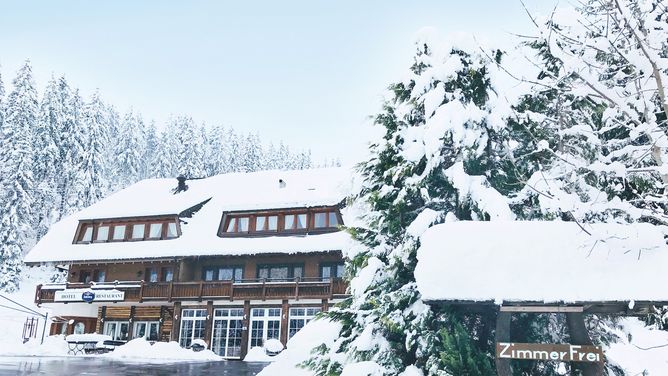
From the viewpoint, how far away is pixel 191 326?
31594mm

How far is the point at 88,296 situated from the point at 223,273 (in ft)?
25.8

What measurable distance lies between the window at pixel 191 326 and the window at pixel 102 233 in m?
7.70

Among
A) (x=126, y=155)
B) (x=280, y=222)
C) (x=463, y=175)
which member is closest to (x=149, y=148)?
(x=126, y=155)

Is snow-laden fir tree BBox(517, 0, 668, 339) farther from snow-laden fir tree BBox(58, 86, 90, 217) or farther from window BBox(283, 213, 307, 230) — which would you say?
snow-laden fir tree BBox(58, 86, 90, 217)

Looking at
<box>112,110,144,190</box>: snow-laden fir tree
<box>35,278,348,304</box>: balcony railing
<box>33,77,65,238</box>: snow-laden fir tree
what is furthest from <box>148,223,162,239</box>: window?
<box>112,110,144,190</box>: snow-laden fir tree

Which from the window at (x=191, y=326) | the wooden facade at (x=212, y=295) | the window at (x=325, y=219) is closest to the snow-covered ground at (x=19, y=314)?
the wooden facade at (x=212, y=295)

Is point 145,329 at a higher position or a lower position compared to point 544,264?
lower

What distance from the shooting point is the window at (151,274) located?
33.7 m

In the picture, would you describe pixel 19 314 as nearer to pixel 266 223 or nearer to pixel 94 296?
pixel 94 296

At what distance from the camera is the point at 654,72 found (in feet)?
23.5

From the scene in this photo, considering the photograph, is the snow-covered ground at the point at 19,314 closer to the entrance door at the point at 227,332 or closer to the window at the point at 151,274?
the window at the point at 151,274

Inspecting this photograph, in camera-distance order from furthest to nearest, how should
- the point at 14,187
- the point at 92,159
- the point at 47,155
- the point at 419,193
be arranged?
1. the point at 47,155
2. the point at 92,159
3. the point at 14,187
4. the point at 419,193

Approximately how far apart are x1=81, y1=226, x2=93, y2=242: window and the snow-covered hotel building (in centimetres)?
7

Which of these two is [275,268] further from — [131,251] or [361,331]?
[361,331]
